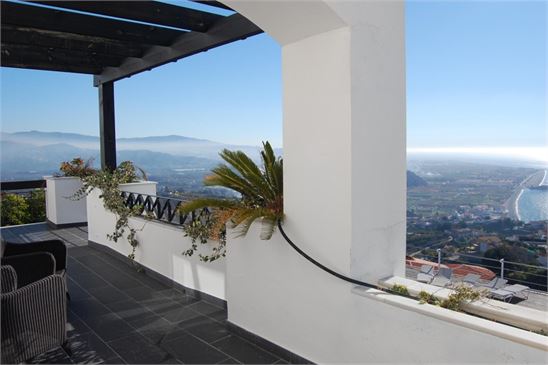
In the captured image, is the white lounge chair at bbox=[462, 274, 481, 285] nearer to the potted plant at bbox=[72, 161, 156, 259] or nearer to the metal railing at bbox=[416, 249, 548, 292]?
the metal railing at bbox=[416, 249, 548, 292]

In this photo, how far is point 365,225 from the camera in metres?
2.53

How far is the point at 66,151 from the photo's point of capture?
10180 mm

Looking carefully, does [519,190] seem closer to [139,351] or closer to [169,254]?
[139,351]

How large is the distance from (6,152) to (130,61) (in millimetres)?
5310

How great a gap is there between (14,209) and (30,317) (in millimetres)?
7279

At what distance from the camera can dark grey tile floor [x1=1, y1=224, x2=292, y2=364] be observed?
2.89m

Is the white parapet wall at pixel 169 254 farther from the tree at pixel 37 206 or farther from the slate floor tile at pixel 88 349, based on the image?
the tree at pixel 37 206

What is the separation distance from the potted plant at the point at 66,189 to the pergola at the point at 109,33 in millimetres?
1937

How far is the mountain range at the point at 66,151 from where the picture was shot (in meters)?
8.96

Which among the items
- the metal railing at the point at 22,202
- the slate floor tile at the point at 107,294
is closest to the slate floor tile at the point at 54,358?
the slate floor tile at the point at 107,294

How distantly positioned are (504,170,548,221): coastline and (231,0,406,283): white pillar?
0.96 metres

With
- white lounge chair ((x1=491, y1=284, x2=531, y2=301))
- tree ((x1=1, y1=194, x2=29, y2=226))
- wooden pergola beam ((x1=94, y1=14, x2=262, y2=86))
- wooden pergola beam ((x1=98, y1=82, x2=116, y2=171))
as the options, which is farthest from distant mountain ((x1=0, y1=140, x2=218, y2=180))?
white lounge chair ((x1=491, y1=284, x2=531, y2=301))

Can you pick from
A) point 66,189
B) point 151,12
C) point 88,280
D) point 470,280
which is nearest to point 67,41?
point 151,12

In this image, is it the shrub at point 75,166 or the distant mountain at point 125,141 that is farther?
the distant mountain at point 125,141
